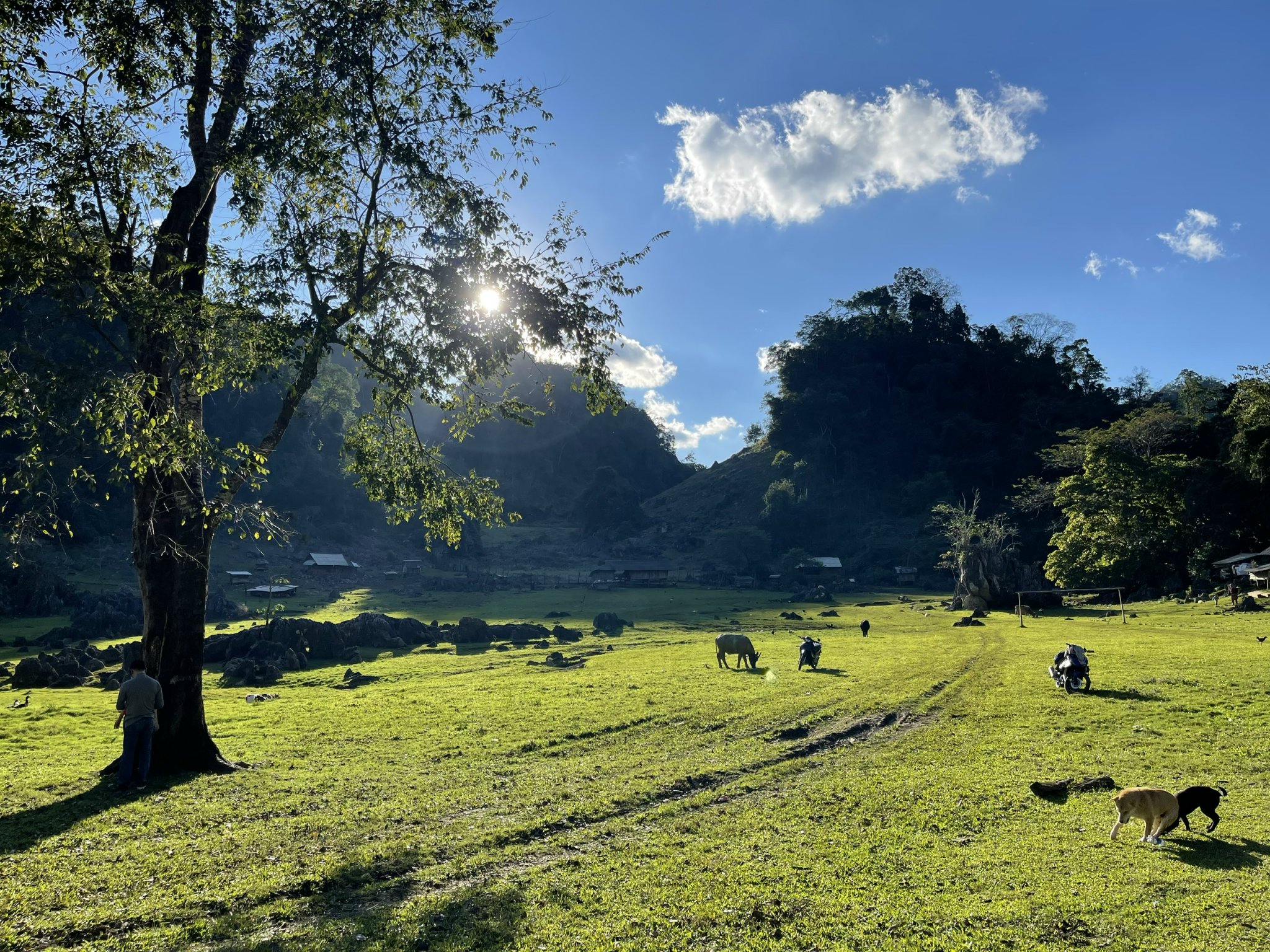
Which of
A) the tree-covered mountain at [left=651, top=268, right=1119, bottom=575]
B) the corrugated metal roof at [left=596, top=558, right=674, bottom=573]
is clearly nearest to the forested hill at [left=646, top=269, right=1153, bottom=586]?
the tree-covered mountain at [left=651, top=268, right=1119, bottom=575]

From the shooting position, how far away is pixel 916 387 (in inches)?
6486

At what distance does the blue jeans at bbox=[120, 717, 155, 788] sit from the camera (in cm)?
1448

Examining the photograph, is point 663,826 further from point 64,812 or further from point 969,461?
point 969,461

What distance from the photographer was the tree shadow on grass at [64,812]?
1140 centimetres

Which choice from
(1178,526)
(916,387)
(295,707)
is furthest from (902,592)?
(295,707)

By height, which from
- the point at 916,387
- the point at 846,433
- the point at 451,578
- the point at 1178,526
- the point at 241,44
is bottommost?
the point at 451,578

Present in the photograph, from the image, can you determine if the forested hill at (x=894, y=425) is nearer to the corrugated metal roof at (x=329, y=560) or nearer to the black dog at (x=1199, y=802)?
the corrugated metal roof at (x=329, y=560)

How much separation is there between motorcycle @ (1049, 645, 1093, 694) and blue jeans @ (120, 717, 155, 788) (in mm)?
26699

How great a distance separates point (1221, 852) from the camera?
10484 millimetres

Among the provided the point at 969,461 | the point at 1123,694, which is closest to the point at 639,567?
the point at 969,461

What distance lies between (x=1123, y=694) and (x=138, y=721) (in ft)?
91.6

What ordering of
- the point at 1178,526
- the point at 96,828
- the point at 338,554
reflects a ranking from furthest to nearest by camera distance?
1. the point at 338,554
2. the point at 1178,526
3. the point at 96,828

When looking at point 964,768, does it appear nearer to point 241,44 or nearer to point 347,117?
point 347,117

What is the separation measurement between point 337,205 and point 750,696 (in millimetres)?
20197
